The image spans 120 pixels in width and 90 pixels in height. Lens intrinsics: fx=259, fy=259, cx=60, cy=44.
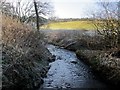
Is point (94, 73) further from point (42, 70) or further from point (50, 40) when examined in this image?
point (50, 40)

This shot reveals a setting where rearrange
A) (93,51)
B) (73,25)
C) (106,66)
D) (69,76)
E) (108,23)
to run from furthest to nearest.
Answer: (73,25) → (93,51) → (108,23) → (69,76) → (106,66)

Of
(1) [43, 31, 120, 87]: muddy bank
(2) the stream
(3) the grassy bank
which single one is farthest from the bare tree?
(3) the grassy bank

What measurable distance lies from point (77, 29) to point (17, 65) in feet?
10.1

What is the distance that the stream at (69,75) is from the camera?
402 cm

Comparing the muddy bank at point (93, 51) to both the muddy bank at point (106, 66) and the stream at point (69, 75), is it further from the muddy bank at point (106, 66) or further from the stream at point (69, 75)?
the stream at point (69, 75)

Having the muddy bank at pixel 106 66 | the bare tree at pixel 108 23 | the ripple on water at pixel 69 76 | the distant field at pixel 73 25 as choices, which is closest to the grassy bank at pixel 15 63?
the ripple on water at pixel 69 76

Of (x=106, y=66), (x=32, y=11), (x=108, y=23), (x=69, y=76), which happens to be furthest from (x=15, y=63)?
(x=32, y=11)

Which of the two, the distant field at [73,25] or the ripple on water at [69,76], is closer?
the ripple on water at [69,76]

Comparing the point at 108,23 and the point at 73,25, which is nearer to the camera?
the point at 108,23

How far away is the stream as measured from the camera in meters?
4.02

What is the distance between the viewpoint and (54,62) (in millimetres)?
5883

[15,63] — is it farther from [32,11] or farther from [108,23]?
[32,11]

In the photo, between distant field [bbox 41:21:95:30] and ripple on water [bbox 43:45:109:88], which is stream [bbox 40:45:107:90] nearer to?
ripple on water [bbox 43:45:109:88]

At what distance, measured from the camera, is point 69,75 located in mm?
4609
